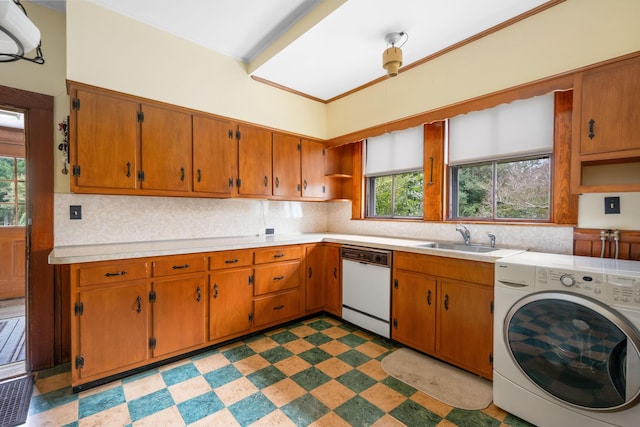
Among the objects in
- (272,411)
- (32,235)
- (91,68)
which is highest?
(91,68)

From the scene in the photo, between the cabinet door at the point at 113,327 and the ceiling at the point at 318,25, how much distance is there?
2.21m

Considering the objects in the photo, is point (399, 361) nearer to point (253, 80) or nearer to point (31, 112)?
point (253, 80)

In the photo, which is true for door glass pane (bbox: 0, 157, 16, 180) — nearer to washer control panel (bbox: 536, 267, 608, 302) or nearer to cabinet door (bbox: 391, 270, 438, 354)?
cabinet door (bbox: 391, 270, 438, 354)

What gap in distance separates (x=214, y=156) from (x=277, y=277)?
4.49 ft

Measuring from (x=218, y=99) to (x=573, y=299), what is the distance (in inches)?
126

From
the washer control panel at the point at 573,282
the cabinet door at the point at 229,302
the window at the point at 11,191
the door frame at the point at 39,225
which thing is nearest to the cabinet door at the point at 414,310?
the washer control panel at the point at 573,282

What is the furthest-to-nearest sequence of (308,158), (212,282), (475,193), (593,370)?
(308,158) < (475,193) < (212,282) < (593,370)

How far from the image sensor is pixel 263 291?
2.87 m

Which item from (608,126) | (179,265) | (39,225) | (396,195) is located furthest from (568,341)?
(39,225)

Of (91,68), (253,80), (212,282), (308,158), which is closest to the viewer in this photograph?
(91,68)

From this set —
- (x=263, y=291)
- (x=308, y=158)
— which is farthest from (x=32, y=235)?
(x=308, y=158)

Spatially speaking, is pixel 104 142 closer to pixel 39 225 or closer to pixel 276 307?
pixel 39 225

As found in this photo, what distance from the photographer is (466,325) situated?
215 centimetres

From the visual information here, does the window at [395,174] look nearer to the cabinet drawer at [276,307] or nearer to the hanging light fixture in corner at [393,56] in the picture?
the hanging light fixture in corner at [393,56]
